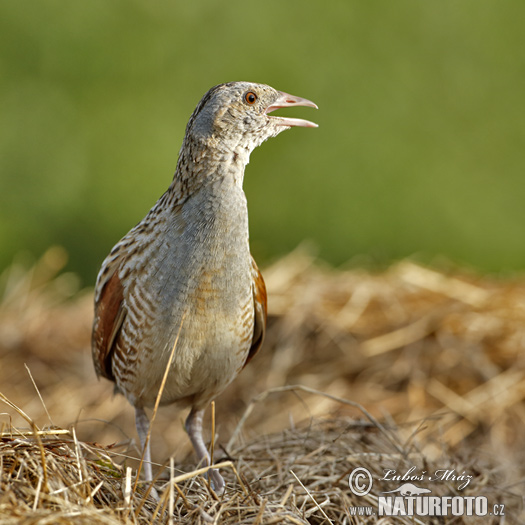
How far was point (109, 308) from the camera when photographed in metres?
2.50

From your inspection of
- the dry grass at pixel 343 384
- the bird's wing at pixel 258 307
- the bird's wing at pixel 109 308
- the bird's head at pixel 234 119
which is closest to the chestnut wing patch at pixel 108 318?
the bird's wing at pixel 109 308

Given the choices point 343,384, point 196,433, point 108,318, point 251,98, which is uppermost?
point 251,98

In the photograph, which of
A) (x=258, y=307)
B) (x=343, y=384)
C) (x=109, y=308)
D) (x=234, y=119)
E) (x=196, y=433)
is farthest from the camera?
(x=343, y=384)

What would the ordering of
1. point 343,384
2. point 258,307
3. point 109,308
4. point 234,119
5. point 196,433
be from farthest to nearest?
point 343,384 → point 196,433 → point 258,307 → point 109,308 → point 234,119

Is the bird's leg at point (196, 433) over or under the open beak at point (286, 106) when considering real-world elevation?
A: under

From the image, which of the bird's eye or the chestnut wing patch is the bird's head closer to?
the bird's eye

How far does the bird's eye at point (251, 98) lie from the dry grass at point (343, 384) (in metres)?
1.08

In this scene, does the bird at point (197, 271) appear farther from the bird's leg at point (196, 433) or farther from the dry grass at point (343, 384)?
the dry grass at point (343, 384)

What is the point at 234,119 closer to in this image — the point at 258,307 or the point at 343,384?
the point at 258,307
